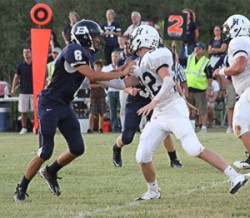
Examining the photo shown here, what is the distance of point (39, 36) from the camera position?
645 inches

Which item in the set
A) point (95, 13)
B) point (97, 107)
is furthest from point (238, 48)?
point (95, 13)

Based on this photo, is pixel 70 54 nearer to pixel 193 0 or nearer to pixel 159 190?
pixel 159 190

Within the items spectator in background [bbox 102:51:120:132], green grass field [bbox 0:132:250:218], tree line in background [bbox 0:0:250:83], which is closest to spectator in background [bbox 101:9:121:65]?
spectator in background [bbox 102:51:120:132]

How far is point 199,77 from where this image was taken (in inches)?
678

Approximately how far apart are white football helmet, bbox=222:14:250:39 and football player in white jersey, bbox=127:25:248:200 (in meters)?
1.52

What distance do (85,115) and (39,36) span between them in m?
2.88

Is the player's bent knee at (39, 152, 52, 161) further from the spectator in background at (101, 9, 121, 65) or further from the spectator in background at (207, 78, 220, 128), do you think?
the spectator in background at (207, 78, 220, 128)

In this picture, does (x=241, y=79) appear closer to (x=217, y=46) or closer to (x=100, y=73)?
(x=100, y=73)

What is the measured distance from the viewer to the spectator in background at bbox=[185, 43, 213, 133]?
56.5 feet

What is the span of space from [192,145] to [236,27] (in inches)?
85.5

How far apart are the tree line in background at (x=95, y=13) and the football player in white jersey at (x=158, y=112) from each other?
26.9m

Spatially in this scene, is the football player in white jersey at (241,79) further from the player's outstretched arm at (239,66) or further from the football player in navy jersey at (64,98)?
the football player in navy jersey at (64,98)

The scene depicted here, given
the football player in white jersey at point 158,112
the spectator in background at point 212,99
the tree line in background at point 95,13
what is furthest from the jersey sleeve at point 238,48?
the tree line in background at point 95,13

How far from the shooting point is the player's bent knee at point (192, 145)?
7.34 m
